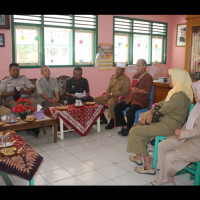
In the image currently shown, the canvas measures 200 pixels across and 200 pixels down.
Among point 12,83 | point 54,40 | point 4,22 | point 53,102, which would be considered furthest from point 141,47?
point 12,83

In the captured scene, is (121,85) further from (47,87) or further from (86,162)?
(86,162)

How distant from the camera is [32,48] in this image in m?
5.43

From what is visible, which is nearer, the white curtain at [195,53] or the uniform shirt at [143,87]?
the uniform shirt at [143,87]

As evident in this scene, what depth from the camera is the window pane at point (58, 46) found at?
18.4 ft

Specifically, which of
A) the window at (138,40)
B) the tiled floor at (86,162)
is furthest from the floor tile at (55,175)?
the window at (138,40)

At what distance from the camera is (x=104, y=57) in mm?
6383

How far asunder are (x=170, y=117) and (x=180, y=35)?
208 inches

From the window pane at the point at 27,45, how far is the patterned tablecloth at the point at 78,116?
1.66m

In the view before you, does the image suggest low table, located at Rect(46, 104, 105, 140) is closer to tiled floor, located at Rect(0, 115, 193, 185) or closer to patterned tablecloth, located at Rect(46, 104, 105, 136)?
patterned tablecloth, located at Rect(46, 104, 105, 136)

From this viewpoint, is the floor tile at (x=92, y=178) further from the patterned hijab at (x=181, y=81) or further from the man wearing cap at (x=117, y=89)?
the man wearing cap at (x=117, y=89)

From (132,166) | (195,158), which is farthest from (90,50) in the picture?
(195,158)

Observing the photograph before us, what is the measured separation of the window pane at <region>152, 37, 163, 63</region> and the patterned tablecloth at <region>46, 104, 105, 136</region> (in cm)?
385

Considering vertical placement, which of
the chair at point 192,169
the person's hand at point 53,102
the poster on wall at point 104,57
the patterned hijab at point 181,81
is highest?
the poster on wall at point 104,57

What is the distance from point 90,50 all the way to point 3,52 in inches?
84.0
